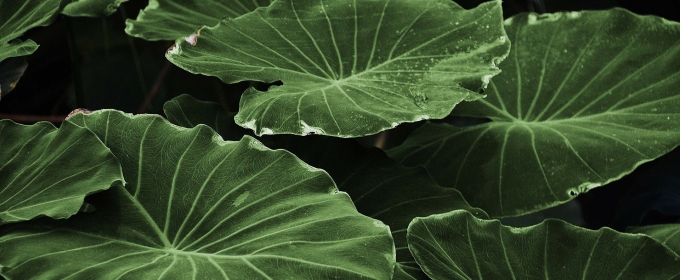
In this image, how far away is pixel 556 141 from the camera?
102 centimetres

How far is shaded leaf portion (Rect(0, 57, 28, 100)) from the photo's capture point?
3.97ft

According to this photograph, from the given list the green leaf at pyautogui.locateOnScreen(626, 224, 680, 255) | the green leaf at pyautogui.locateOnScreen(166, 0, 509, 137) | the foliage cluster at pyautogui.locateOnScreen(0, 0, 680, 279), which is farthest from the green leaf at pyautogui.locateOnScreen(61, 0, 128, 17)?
the green leaf at pyautogui.locateOnScreen(626, 224, 680, 255)

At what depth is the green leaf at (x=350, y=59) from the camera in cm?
84

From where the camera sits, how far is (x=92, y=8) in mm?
1045

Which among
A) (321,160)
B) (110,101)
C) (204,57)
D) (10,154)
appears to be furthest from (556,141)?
(110,101)

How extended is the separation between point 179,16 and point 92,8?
0.44 feet

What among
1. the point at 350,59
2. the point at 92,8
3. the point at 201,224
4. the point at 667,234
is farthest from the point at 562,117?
the point at 92,8

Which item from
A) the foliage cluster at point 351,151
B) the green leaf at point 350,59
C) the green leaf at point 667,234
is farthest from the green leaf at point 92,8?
the green leaf at point 667,234

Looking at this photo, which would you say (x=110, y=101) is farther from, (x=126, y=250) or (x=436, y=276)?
(x=436, y=276)

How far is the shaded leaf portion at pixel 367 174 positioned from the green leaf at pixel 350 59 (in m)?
0.10

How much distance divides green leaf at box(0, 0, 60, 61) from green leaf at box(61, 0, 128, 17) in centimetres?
2

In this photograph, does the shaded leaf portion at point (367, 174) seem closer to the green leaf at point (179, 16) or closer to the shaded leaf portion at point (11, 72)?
the green leaf at point (179, 16)

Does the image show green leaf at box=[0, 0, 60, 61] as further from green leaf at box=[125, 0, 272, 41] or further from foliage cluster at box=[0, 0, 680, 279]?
green leaf at box=[125, 0, 272, 41]

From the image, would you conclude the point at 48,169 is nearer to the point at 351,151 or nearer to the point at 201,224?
the point at 201,224
